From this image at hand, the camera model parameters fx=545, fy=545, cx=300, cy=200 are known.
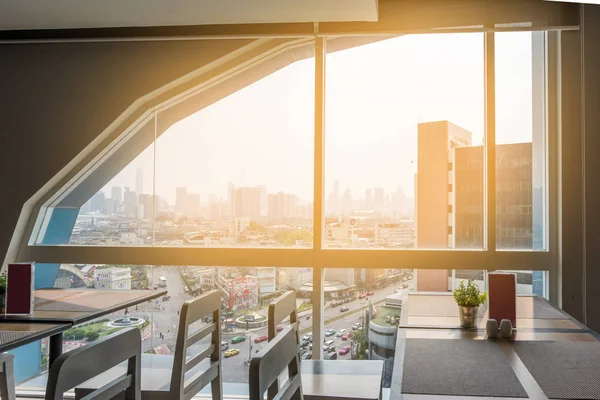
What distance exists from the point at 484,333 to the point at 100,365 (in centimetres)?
147

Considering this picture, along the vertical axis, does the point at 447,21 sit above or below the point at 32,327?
above

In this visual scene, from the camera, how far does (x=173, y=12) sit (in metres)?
3.02

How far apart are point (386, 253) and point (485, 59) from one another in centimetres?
131

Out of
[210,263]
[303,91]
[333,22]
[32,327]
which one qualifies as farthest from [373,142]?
[32,327]

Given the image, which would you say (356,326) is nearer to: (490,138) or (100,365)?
(490,138)

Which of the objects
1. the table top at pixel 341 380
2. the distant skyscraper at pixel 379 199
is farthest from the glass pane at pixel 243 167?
the table top at pixel 341 380

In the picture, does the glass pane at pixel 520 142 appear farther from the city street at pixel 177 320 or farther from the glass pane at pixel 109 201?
the glass pane at pixel 109 201

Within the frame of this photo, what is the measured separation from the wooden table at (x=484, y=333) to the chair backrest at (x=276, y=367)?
266 millimetres

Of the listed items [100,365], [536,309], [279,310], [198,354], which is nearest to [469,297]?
[536,309]

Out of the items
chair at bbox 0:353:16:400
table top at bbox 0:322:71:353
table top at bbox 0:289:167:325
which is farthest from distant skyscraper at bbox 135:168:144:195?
table top at bbox 0:322:71:353

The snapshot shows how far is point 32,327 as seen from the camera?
2.08 metres

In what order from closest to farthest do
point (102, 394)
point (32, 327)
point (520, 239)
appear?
point (102, 394) → point (32, 327) → point (520, 239)

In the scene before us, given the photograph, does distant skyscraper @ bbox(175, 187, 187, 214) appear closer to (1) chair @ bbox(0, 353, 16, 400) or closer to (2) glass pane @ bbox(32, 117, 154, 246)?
(2) glass pane @ bbox(32, 117, 154, 246)

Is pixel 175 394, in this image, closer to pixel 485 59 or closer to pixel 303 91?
pixel 303 91
